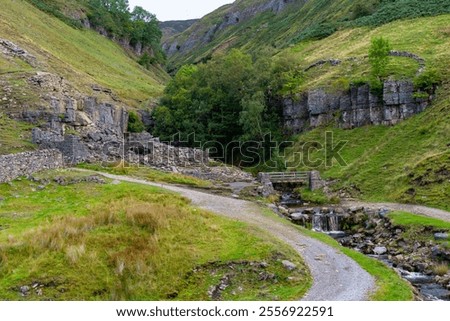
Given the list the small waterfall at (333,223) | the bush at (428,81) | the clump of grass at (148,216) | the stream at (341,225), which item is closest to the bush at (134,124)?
the stream at (341,225)

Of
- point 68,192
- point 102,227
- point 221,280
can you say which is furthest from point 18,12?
point 221,280

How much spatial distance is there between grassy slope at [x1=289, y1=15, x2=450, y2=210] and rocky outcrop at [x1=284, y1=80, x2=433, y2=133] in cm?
183

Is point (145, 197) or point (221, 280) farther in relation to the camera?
point (145, 197)

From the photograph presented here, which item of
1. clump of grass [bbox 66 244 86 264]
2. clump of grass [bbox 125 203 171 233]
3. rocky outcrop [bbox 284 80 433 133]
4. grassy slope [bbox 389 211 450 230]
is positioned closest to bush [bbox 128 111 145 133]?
rocky outcrop [bbox 284 80 433 133]

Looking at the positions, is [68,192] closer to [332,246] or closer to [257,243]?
[257,243]

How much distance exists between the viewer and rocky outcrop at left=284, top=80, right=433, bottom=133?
64.6m

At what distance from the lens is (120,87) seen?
99250mm

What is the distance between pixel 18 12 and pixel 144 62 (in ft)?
153

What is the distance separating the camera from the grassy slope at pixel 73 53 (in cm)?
8662

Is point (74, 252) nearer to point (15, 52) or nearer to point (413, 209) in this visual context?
point (413, 209)

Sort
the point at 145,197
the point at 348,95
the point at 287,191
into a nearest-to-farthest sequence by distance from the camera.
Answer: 1. the point at 145,197
2. the point at 287,191
3. the point at 348,95

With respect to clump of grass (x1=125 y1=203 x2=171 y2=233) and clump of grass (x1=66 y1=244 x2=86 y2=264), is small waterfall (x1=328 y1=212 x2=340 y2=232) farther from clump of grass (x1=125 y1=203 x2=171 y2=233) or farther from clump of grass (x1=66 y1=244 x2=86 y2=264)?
clump of grass (x1=66 y1=244 x2=86 y2=264)

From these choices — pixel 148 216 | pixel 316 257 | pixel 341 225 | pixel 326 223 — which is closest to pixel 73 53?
pixel 326 223

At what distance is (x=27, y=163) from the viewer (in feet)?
139
